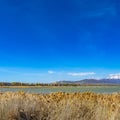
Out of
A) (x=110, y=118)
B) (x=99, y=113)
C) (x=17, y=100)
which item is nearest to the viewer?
(x=110, y=118)

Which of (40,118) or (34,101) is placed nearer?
(40,118)

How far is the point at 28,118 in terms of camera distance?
32.8 feet

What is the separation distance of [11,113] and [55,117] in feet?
4.22

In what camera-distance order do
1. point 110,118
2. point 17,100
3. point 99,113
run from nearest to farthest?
point 110,118 < point 99,113 < point 17,100

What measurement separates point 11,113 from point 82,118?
2.07 metres

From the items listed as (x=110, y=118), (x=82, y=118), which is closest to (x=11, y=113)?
(x=82, y=118)

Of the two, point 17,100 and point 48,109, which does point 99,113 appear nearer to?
point 48,109

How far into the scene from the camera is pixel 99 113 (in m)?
10.2

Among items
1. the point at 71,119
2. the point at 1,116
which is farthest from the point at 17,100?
the point at 71,119

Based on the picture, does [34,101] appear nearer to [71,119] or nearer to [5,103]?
[5,103]

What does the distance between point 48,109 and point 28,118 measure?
1012 mm

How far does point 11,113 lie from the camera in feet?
32.7

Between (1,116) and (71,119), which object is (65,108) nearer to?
(71,119)

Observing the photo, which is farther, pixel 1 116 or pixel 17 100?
pixel 17 100
